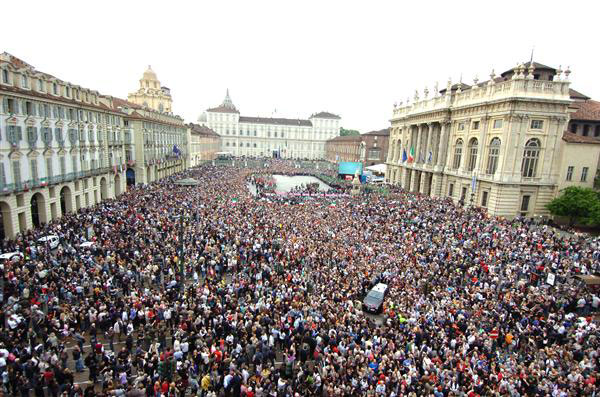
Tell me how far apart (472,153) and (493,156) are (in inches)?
156

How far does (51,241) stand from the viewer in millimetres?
21125

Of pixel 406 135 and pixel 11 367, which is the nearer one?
pixel 11 367

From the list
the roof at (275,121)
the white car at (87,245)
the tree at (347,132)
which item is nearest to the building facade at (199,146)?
the roof at (275,121)

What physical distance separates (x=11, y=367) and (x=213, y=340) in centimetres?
587

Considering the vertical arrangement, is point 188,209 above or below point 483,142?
below

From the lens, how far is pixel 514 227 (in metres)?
29.2

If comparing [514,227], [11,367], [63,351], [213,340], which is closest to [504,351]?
[213,340]

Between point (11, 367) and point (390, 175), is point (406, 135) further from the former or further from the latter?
point (11, 367)

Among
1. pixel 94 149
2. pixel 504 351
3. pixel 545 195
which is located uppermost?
pixel 94 149

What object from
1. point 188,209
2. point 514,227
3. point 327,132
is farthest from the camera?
point 327,132

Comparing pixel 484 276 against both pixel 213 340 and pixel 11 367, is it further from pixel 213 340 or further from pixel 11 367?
pixel 11 367

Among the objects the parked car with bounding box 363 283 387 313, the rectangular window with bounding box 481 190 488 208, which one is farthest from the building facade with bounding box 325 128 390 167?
the parked car with bounding box 363 283 387 313

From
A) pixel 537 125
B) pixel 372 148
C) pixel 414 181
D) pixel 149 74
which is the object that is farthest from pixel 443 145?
pixel 149 74

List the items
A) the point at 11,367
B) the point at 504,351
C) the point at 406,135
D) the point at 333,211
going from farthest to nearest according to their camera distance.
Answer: the point at 406,135 < the point at 333,211 < the point at 504,351 < the point at 11,367
